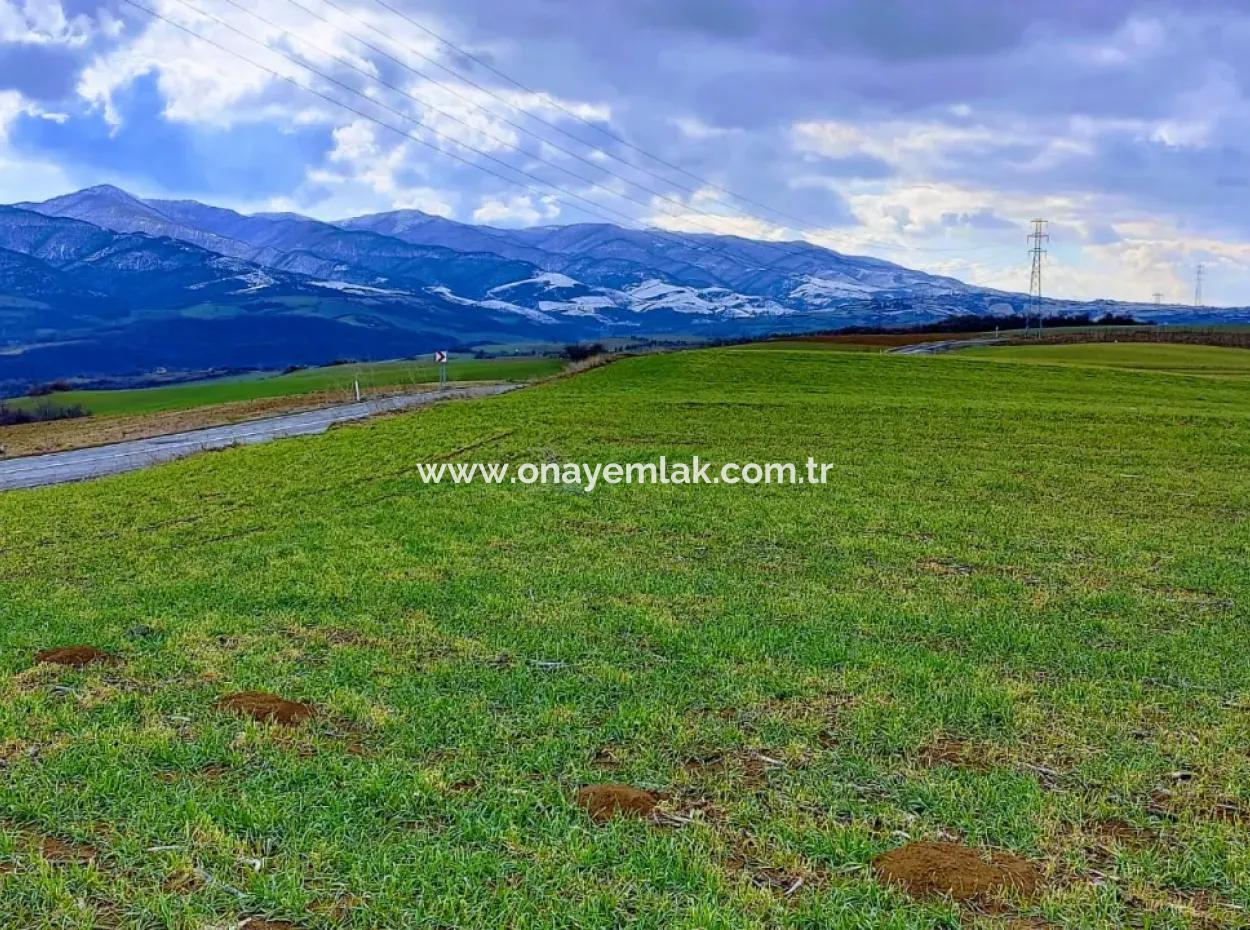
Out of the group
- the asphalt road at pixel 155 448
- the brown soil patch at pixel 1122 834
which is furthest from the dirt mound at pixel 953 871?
the asphalt road at pixel 155 448

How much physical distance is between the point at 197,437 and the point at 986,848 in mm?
36245

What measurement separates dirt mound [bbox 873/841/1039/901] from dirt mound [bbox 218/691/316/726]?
386cm

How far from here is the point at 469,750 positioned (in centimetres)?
539

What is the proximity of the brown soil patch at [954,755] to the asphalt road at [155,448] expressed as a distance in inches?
932

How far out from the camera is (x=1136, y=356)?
176ft

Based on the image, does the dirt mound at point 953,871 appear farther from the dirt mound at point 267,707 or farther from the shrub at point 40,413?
the shrub at point 40,413

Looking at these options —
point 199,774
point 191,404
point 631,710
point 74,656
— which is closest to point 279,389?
point 191,404

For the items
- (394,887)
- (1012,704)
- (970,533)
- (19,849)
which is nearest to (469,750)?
(394,887)

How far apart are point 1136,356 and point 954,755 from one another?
57.2 meters

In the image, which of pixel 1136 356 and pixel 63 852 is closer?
pixel 63 852

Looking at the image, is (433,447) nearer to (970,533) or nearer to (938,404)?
(970,533)

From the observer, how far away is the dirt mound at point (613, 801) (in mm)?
4668

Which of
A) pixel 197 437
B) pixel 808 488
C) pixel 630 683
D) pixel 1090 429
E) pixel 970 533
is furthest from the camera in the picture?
pixel 197 437

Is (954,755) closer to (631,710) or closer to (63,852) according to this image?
(631,710)
